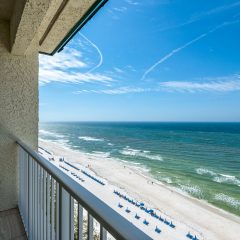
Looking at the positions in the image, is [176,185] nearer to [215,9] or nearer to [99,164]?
[99,164]

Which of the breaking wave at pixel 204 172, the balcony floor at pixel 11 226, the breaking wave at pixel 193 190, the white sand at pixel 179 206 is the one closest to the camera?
the balcony floor at pixel 11 226

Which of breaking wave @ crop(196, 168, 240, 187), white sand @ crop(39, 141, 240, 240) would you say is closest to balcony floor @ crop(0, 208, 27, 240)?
white sand @ crop(39, 141, 240, 240)

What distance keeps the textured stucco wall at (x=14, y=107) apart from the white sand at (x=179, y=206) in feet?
40.8

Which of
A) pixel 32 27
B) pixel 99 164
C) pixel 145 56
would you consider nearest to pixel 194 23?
pixel 145 56

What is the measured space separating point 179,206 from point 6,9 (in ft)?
54.2

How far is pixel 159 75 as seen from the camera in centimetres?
6694

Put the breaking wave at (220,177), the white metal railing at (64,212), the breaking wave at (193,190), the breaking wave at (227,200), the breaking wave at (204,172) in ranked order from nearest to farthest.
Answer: the white metal railing at (64,212), the breaking wave at (227,200), the breaking wave at (193,190), the breaking wave at (220,177), the breaking wave at (204,172)

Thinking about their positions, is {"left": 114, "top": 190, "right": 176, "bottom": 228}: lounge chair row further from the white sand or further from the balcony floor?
the balcony floor

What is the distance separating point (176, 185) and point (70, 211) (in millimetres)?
21407

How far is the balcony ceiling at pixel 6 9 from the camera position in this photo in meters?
2.06

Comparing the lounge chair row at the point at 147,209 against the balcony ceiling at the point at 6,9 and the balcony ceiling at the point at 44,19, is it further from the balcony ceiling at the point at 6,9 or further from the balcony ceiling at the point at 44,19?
the balcony ceiling at the point at 6,9

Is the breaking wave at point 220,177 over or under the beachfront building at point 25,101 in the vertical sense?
under

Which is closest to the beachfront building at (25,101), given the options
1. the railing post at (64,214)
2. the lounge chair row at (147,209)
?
the railing post at (64,214)

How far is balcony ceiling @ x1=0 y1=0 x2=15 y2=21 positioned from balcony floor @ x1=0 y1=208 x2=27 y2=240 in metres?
2.01
